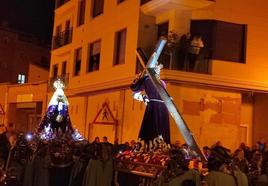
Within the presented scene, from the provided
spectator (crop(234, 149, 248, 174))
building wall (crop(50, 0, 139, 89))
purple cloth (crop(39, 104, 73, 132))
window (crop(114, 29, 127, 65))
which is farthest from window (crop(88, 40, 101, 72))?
spectator (crop(234, 149, 248, 174))

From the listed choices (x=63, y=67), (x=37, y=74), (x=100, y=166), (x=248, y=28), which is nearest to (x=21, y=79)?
(x=37, y=74)

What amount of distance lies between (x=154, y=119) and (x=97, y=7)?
1822 cm

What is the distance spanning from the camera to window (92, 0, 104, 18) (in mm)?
28719

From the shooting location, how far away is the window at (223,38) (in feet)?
73.6

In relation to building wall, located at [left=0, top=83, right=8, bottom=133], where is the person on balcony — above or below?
above

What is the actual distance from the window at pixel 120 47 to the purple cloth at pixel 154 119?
1285 centimetres

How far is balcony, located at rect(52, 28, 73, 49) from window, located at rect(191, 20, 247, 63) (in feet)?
39.7

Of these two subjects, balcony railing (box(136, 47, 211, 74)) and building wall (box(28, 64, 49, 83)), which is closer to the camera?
balcony railing (box(136, 47, 211, 74))

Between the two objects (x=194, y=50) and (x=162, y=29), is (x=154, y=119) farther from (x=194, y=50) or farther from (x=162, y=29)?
(x=162, y=29)

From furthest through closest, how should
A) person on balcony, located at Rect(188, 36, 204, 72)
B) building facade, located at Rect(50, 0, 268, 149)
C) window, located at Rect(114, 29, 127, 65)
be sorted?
window, located at Rect(114, 29, 127, 65), building facade, located at Rect(50, 0, 268, 149), person on balcony, located at Rect(188, 36, 204, 72)

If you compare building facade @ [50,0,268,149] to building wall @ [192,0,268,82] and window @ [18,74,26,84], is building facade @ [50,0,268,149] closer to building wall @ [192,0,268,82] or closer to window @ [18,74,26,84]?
building wall @ [192,0,268,82]

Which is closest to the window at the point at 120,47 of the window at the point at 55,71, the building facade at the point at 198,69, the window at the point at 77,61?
the building facade at the point at 198,69

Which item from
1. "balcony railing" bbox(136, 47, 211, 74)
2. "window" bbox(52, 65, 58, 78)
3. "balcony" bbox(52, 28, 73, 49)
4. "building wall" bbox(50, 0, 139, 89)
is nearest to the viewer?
"balcony railing" bbox(136, 47, 211, 74)

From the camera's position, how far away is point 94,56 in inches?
1133
